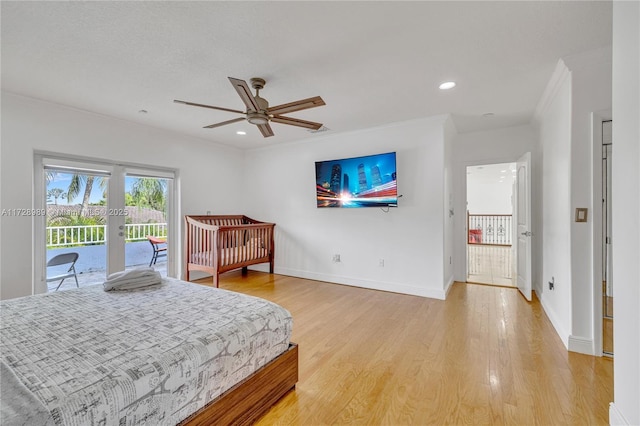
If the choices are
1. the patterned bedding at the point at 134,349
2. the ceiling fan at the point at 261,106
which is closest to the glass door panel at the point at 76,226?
the patterned bedding at the point at 134,349

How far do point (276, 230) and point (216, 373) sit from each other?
3989mm

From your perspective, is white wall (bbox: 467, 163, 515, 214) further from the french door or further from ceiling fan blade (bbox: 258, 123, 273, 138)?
the french door

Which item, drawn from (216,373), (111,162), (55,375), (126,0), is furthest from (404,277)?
(111,162)

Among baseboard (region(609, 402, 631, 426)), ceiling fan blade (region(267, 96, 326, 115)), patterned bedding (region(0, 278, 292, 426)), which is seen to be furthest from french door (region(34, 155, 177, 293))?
baseboard (region(609, 402, 631, 426))

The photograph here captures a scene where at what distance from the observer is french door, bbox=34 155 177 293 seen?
332 centimetres

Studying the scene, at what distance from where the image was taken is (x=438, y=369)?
6.77 feet

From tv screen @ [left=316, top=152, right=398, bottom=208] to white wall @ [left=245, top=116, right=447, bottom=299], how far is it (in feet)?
0.48

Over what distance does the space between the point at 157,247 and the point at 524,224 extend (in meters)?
5.42

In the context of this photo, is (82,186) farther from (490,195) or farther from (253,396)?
(490,195)

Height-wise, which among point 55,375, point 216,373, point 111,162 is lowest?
point 216,373

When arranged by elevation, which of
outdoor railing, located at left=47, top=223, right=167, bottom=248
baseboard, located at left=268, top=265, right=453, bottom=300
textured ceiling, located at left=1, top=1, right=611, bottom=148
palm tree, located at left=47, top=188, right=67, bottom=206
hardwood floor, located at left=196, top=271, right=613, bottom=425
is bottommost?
hardwood floor, located at left=196, top=271, right=613, bottom=425

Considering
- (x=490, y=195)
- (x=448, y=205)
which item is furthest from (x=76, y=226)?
(x=490, y=195)

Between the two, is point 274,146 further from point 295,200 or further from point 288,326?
point 288,326

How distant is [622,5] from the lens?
4.70ft
